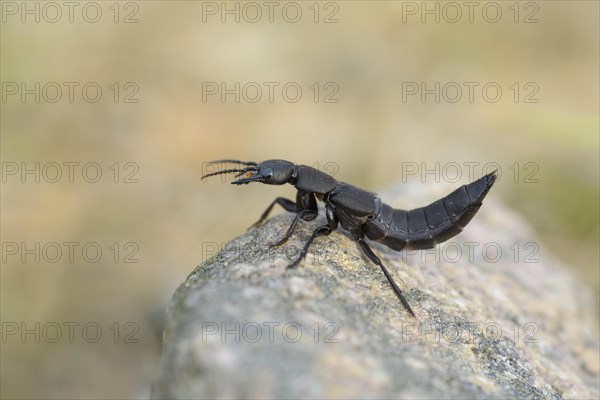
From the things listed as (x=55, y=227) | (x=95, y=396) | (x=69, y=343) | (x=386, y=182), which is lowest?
(x=95, y=396)

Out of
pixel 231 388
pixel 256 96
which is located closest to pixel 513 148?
pixel 256 96

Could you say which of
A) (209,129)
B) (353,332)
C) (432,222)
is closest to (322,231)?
(432,222)

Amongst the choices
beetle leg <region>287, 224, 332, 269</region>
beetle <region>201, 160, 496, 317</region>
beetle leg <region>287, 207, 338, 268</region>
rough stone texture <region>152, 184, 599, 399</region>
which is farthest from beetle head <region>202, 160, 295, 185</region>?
beetle leg <region>287, 224, 332, 269</region>

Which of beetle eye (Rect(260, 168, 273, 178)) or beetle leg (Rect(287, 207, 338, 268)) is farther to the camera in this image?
beetle eye (Rect(260, 168, 273, 178))

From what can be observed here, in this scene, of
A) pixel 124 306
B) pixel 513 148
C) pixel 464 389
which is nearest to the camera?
pixel 464 389

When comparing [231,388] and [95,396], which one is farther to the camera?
[95,396]

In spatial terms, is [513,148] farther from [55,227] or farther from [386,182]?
[55,227]

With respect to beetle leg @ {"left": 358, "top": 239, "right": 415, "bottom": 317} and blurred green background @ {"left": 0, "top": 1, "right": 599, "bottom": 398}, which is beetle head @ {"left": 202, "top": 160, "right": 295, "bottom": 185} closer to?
beetle leg @ {"left": 358, "top": 239, "right": 415, "bottom": 317}
